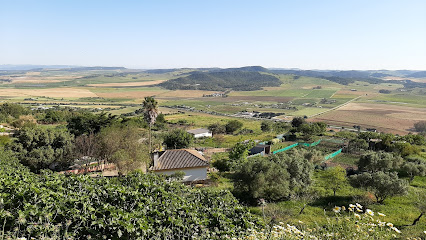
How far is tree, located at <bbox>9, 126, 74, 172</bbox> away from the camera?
1068 inches

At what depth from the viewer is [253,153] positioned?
40.9m

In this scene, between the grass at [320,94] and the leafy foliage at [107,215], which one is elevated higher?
the leafy foliage at [107,215]

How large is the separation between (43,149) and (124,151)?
30.8 ft

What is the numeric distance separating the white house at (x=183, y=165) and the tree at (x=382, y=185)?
46.2 ft

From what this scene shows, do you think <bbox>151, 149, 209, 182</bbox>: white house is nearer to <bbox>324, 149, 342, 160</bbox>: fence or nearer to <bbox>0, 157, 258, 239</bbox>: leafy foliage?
<bbox>0, 157, 258, 239</bbox>: leafy foliage

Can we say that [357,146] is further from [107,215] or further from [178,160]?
[107,215]

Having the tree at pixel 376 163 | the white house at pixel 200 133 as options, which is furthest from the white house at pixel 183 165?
the white house at pixel 200 133

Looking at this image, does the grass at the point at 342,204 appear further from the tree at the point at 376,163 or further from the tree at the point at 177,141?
the tree at the point at 177,141

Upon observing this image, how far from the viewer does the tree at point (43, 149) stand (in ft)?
89.0

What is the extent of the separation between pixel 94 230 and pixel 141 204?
1.86m

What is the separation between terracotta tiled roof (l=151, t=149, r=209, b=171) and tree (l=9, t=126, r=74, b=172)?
10.4 meters

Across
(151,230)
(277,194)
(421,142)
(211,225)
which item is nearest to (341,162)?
(277,194)

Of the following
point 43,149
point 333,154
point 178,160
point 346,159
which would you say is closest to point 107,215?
point 178,160

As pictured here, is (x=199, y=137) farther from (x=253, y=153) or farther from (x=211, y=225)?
(x=211, y=225)
